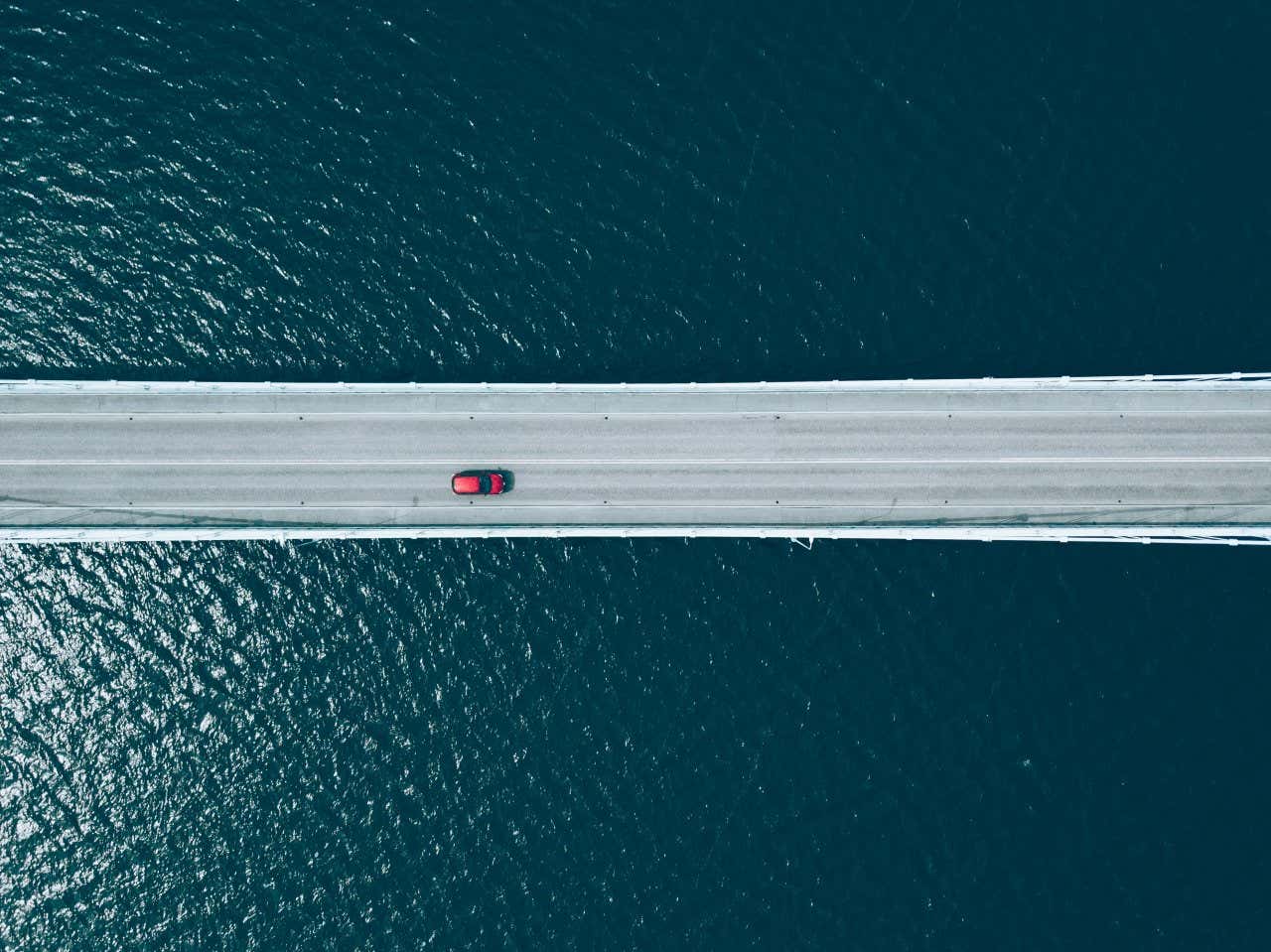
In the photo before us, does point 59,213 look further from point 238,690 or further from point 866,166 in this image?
point 866,166

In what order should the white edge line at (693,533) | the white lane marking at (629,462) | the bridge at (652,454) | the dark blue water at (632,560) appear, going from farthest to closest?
the white lane marking at (629,462) → the bridge at (652,454) → the dark blue water at (632,560) → the white edge line at (693,533)

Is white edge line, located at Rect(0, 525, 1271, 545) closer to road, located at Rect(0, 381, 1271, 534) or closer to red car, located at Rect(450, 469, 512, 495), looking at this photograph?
road, located at Rect(0, 381, 1271, 534)

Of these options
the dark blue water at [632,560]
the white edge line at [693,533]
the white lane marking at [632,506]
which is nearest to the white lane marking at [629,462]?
the white lane marking at [632,506]

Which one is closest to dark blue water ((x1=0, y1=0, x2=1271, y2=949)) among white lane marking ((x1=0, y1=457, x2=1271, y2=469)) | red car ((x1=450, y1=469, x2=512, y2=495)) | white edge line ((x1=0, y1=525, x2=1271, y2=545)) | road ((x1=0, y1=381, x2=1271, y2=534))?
white edge line ((x1=0, y1=525, x2=1271, y2=545))

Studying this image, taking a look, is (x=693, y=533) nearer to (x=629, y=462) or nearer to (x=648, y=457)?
(x=648, y=457)

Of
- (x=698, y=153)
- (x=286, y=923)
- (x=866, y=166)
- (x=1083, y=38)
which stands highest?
(x=1083, y=38)

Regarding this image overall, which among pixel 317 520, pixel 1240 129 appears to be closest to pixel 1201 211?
pixel 1240 129

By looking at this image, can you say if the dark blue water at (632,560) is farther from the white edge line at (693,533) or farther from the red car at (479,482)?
the red car at (479,482)
